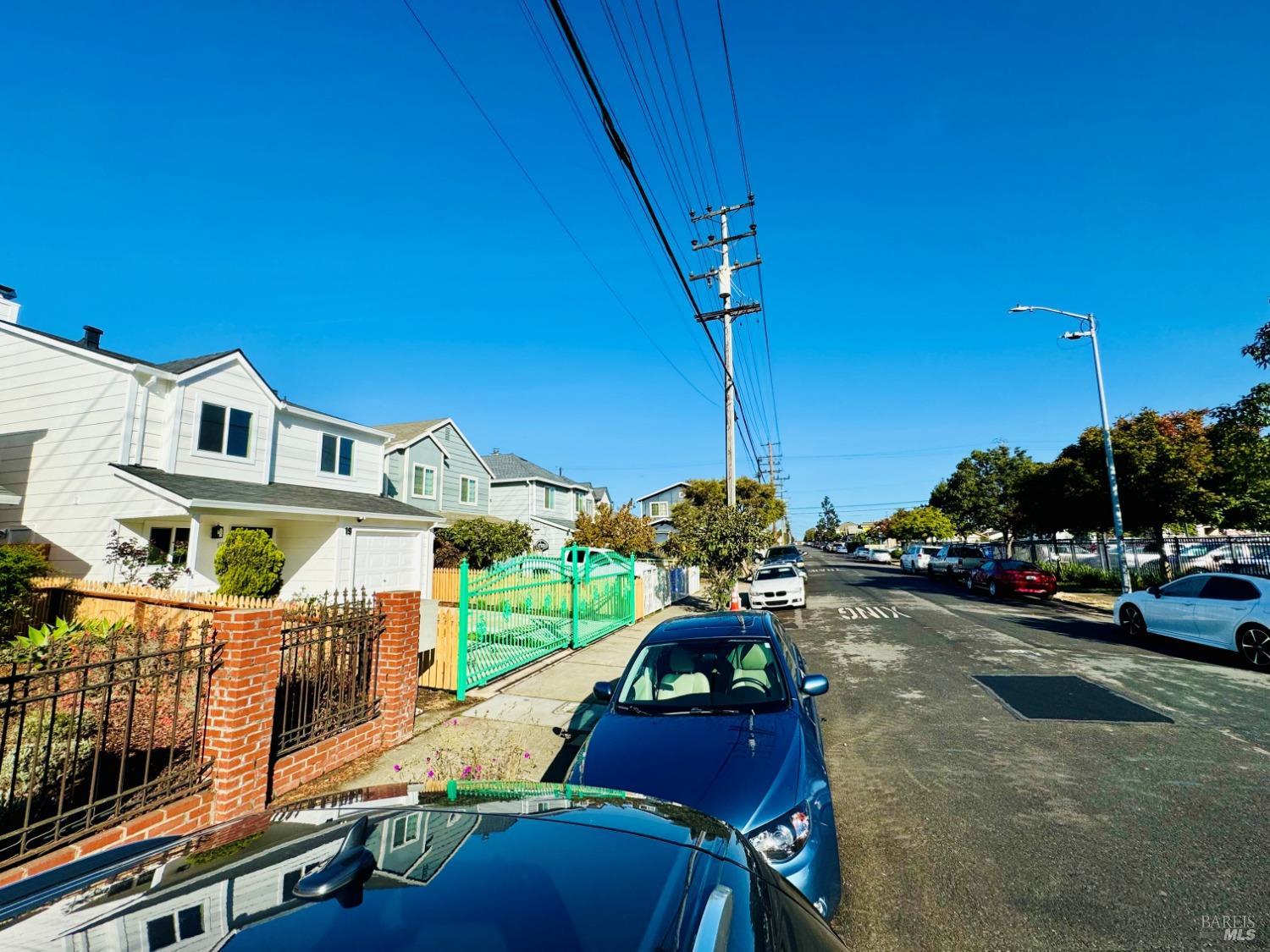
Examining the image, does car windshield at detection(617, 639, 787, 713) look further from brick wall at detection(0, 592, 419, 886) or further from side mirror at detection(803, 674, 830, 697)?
brick wall at detection(0, 592, 419, 886)

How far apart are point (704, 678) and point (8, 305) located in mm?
23026

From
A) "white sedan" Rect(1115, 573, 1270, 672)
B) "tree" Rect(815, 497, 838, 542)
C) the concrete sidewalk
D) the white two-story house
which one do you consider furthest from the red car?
"tree" Rect(815, 497, 838, 542)

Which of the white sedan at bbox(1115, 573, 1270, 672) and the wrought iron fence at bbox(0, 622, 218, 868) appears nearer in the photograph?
the wrought iron fence at bbox(0, 622, 218, 868)

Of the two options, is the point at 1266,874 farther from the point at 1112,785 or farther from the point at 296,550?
the point at 296,550

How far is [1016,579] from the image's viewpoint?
64.6 feet

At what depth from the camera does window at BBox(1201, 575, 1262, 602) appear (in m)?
9.18

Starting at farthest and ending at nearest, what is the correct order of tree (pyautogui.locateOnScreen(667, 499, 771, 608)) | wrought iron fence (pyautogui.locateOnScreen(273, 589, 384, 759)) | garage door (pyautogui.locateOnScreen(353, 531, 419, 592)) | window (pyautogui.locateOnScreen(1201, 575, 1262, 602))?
garage door (pyautogui.locateOnScreen(353, 531, 419, 592)) < tree (pyautogui.locateOnScreen(667, 499, 771, 608)) < window (pyautogui.locateOnScreen(1201, 575, 1262, 602)) < wrought iron fence (pyautogui.locateOnScreen(273, 589, 384, 759))

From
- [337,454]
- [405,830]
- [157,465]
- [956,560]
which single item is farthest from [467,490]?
[405,830]

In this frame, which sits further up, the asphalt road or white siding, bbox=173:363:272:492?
white siding, bbox=173:363:272:492

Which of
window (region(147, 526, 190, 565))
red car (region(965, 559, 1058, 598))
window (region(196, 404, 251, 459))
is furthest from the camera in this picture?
red car (region(965, 559, 1058, 598))

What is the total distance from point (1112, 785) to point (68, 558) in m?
19.2

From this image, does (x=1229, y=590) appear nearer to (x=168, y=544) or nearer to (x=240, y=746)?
(x=240, y=746)

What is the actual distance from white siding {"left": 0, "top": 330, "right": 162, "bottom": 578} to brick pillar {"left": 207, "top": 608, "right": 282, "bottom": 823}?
10.2 meters

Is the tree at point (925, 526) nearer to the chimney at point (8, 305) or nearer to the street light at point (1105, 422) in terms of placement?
the street light at point (1105, 422)
